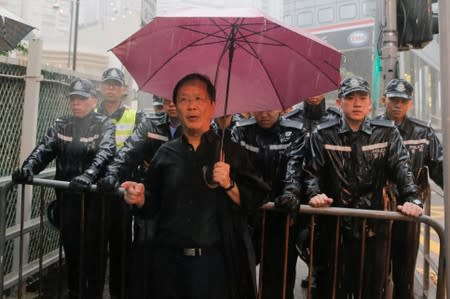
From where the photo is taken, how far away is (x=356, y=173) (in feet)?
11.2

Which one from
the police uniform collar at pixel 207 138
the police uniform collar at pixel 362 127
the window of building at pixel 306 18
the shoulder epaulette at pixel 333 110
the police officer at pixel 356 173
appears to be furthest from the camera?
the window of building at pixel 306 18

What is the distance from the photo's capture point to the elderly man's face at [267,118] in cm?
379

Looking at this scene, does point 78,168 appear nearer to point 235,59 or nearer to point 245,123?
point 245,123

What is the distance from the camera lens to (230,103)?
2828 mm

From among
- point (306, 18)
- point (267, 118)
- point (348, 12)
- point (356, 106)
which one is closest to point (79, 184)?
point (267, 118)

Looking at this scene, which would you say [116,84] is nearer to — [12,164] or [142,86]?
[12,164]

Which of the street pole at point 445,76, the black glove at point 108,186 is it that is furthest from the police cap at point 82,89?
the street pole at point 445,76

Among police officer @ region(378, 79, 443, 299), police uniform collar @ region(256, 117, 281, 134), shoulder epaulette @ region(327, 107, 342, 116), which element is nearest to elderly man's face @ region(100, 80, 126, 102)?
police uniform collar @ region(256, 117, 281, 134)

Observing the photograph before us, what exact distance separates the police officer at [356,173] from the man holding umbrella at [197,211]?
1.12 metres

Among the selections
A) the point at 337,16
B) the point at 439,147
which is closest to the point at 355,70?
the point at 337,16

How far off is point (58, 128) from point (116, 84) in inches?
35.2

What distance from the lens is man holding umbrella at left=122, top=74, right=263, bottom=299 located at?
2.33 meters

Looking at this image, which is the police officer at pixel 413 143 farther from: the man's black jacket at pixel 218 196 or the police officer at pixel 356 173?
the man's black jacket at pixel 218 196

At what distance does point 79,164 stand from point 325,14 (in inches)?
1256
